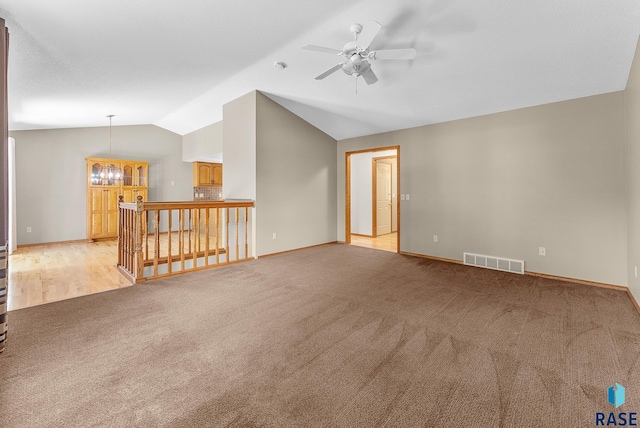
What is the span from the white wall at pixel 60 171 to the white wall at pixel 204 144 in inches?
31.9

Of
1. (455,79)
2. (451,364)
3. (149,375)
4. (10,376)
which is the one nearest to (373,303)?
(451,364)

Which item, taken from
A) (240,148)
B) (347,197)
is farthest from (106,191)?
(347,197)

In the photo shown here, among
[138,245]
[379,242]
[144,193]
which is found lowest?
[379,242]

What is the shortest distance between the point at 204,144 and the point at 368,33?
580cm

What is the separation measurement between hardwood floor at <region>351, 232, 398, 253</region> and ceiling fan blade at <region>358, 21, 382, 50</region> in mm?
3815

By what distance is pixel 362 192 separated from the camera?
7.65 meters

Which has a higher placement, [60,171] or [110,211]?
[60,171]

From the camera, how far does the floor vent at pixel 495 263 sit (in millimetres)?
3948

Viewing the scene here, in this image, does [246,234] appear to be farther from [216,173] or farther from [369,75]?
[216,173]

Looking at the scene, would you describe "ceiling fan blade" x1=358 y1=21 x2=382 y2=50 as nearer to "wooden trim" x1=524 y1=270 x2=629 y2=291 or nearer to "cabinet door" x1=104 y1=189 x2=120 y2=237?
"wooden trim" x1=524 y1=270 x2=629 y2=291

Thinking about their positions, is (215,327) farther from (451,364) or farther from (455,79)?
(455,79)

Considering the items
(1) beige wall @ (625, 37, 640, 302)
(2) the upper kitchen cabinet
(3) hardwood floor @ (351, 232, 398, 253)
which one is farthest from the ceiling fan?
(2) the upper kitchen cabinet

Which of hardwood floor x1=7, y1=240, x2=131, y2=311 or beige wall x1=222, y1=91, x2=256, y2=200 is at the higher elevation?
beige wall x1=222, y1=91, x2=256, y2=200

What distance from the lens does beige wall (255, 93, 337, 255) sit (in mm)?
4863
